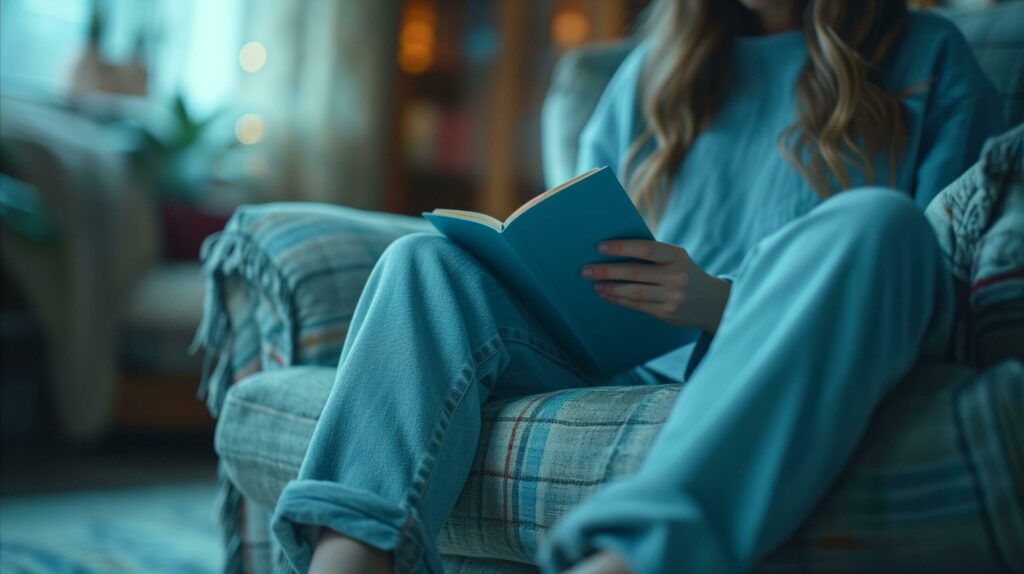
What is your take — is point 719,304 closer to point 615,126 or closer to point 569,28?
point 615,126

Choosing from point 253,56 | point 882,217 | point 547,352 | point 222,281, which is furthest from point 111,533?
point 253,56

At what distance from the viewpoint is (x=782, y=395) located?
504 millimetres

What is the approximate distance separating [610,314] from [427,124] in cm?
238

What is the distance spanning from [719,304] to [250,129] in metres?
2.35

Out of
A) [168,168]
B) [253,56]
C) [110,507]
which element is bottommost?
[110,507]

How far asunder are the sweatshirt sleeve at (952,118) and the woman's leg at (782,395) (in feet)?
1.35

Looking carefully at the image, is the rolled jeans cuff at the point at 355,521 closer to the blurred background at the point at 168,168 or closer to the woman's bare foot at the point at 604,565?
the woman's bare foot at the point at 604,565

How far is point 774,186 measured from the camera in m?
0.98

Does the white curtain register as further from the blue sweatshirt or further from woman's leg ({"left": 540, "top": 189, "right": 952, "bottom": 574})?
woman's leg ({"left": 540, "top": 189, "right": 952, "bottom": 574})

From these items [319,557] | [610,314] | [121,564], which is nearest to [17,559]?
[121,564]

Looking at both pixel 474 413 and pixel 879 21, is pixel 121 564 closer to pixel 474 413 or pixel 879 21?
pixel 474 413

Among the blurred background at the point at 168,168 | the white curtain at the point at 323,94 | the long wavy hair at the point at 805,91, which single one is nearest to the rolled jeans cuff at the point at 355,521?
the long wavy hair at the point at 805,91

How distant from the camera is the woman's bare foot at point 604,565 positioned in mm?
458

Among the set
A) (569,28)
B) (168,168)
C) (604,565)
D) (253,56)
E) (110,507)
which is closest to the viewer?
(604,565)
